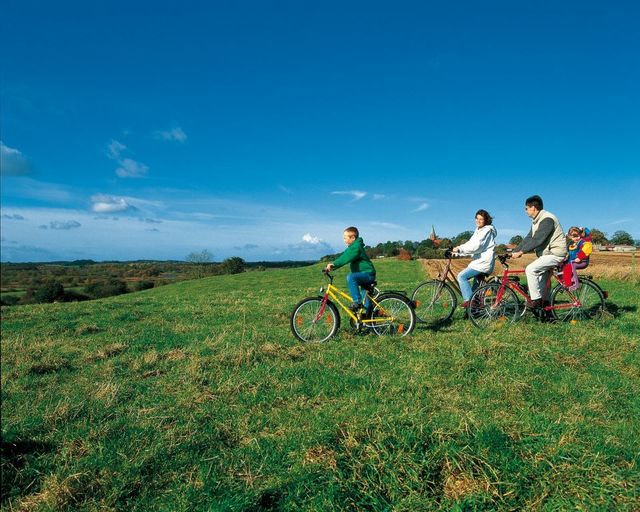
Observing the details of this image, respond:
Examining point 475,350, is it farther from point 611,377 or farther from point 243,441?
point 243,441

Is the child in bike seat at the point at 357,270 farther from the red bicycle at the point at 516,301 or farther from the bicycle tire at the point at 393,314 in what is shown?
the red bicycle at the point at 516,301

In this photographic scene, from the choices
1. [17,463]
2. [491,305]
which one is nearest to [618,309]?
[491,305]

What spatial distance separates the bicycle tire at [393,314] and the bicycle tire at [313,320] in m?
0.89

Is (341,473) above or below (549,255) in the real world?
below

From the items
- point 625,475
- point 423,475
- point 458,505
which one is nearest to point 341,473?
point 423,475

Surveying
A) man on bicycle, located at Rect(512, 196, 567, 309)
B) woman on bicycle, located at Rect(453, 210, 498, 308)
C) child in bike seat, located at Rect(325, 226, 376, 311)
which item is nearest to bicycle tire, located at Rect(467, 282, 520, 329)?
woman on bicycle, located at Rect(453, 210, 498, 308)

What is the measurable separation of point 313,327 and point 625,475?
586 centimetres

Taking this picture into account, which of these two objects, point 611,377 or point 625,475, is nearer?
point 625,475

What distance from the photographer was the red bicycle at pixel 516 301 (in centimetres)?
880

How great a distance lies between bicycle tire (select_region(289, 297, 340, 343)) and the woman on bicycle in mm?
3070

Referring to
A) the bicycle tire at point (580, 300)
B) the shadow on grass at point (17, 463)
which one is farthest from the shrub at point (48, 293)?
the bicycle tire at point (580, 300)

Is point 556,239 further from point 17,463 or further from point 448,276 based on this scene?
point 17,463

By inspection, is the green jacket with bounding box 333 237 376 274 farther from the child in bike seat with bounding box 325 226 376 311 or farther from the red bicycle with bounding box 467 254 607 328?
the red bicycle with bounding box 467 254 607 328

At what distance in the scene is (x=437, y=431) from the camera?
147 inches
